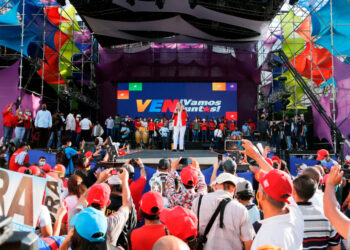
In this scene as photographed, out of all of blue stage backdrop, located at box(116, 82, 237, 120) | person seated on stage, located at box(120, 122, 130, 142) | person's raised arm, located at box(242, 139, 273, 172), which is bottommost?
person's raised arm, located at box(242, 139, 273, 172)

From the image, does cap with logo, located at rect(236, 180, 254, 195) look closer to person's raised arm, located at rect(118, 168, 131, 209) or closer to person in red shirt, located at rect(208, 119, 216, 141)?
person's raised arm, located at rect(118, 168, 131, 209)

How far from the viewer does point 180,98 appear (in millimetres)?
18234

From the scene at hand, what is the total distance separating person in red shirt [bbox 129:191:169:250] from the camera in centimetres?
206

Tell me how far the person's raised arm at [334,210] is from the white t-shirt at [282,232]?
Answer: 17 centimetres

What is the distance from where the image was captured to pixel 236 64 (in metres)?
18.3

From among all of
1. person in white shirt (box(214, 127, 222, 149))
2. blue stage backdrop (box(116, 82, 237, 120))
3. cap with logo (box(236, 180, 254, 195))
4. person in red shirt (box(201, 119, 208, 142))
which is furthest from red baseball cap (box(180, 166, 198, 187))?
blue stage backdrop (box(116, 82, 237, 120))

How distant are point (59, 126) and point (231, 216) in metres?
10.5

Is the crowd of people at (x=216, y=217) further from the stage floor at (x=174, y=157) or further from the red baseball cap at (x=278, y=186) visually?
the stage floor at (x=174, y=157)

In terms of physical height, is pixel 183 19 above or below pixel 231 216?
above

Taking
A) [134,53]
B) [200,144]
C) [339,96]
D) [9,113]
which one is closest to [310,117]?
[339,96]

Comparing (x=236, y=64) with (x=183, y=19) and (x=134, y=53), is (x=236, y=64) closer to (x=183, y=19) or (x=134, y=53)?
(x=183, y=19)

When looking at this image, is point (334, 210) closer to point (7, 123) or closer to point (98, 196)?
point (98, 196)

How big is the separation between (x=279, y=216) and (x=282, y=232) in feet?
0.33

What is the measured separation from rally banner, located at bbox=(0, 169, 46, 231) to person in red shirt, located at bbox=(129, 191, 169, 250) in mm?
726
